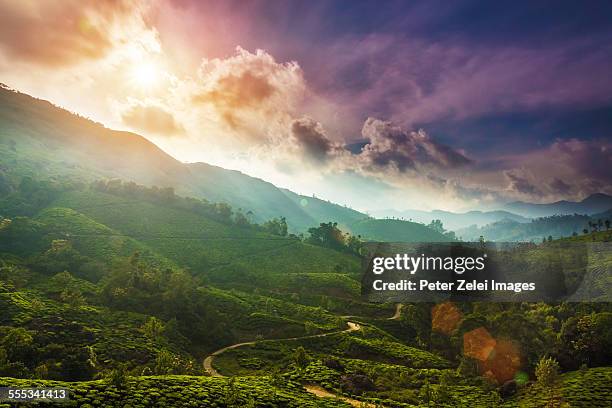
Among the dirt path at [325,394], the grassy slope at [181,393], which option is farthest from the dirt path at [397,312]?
the grassy slope at [181,393]

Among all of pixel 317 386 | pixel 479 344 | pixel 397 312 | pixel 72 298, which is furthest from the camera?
pixel 397 312

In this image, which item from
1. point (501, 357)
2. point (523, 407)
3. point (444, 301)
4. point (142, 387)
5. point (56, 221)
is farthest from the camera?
point (56, 221)

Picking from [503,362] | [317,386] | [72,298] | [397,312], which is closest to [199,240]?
[72,298]

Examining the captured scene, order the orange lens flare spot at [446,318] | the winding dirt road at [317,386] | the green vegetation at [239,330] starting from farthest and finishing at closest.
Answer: the orange lens flare spot at [446,318], the winding dirt road at [317,386], the green vegetation at [239,330]

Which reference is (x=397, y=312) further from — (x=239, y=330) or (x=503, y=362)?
(x=239, y=330)

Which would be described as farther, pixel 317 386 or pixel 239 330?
pixel 239 330

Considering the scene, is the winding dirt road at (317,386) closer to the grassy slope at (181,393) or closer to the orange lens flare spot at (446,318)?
the grassy slope at (181,393)

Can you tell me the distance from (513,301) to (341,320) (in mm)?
42229

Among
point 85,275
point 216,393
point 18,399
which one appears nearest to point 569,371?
point 216,393

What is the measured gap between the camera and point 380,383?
50.1 metres

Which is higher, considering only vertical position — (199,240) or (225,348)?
(199,240)

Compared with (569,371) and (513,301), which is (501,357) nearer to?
(569,371)

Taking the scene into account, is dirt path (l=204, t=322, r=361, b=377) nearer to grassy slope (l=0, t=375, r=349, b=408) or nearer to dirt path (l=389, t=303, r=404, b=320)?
dirt path (l=389, t=303, r=404, b=320)

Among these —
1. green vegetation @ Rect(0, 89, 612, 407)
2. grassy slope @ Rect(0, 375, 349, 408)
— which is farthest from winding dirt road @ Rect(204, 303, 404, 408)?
grassy slope @ Rect(0, 375, 349, 408)
